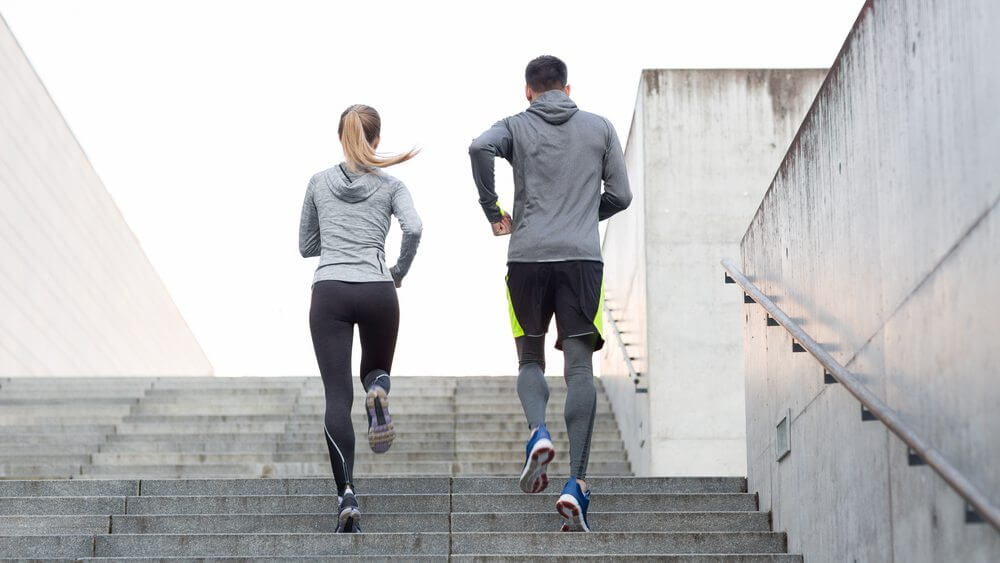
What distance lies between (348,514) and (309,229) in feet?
3.99

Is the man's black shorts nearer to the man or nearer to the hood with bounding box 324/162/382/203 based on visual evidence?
the man

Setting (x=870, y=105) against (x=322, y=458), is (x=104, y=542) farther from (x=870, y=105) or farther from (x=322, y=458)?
(x=322, y=458)

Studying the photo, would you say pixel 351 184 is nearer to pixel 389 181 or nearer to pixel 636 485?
pixel 389 181

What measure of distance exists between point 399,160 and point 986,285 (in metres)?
2.90

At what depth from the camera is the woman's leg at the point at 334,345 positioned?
223 inches

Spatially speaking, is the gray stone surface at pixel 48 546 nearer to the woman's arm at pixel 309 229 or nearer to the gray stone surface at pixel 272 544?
the gray stone surface at pixel 272 544

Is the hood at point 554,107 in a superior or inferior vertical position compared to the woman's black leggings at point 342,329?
superior

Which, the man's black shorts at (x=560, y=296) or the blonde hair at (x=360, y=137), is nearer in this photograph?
the man's black shorts at (x=560, y=296)

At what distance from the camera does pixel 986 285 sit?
343cm

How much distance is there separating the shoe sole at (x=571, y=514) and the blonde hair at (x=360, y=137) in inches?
59.8

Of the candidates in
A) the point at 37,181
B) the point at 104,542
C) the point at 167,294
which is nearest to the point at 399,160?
the point at 104,542

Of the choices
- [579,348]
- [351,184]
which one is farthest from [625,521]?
[351,184]

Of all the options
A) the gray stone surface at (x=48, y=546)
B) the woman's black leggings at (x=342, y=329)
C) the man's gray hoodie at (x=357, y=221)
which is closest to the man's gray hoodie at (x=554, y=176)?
the man's gray hoodie at (x=357, y=221)

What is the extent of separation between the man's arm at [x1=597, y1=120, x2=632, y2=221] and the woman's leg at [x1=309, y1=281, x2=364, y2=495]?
1.08 m
